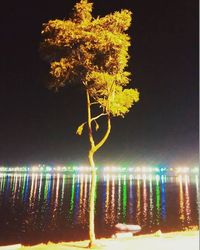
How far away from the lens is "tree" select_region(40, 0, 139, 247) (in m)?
15.9

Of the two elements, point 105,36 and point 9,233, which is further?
point 9,233

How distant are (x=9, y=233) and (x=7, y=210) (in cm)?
2700

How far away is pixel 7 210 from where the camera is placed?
77875 mm

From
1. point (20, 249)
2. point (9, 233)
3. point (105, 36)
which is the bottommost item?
point (9, 233)

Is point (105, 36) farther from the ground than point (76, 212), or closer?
farther from the ground

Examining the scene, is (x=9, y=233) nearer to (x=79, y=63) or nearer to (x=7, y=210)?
(x=7, y=210)

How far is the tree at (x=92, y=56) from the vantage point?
52.3 ft

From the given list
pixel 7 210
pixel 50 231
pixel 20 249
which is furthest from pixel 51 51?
pixel 7 210

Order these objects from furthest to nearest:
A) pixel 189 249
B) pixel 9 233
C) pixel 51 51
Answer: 1. pixel 9 233
2. pixel 51 51
3. pixel 189 249

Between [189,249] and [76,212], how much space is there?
6111 cm

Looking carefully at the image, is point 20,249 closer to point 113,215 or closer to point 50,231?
point 50,231

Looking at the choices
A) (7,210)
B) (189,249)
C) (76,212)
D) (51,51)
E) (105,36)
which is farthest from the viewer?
(7,210)

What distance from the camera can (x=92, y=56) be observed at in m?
16.2

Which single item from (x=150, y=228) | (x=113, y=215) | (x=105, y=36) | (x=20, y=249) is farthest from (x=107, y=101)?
(x=113, y=215)
